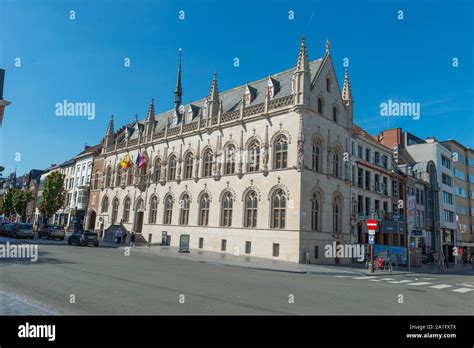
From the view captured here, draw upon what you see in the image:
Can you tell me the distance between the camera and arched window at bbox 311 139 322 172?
3170cm

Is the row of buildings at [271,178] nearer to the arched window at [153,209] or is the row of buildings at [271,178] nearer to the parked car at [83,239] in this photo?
the arched window at [153,209]

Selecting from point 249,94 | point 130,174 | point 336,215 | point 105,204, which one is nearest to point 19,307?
point 336,215

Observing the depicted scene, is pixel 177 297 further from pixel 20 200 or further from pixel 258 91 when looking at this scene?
pixel 20 200

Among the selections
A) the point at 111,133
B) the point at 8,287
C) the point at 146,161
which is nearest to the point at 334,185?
the point at 146,161

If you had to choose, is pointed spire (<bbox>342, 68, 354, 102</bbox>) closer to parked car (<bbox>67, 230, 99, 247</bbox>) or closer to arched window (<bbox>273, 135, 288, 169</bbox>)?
arched window (<bbox>273, 135, 288, 169</bbox>)

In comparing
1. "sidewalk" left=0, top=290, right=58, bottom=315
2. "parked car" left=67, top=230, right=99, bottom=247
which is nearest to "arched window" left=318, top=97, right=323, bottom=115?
Result: "parked car" left=67, top=230, right=99, bottom=247

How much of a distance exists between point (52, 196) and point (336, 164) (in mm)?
48968

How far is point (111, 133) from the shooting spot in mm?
57844

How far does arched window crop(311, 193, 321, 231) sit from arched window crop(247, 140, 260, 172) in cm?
605

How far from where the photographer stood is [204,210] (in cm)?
3750

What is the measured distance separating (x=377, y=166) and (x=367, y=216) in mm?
6764

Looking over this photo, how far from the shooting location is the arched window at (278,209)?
30.2m

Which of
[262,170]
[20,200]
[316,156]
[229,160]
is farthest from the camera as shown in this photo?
[20,200]
